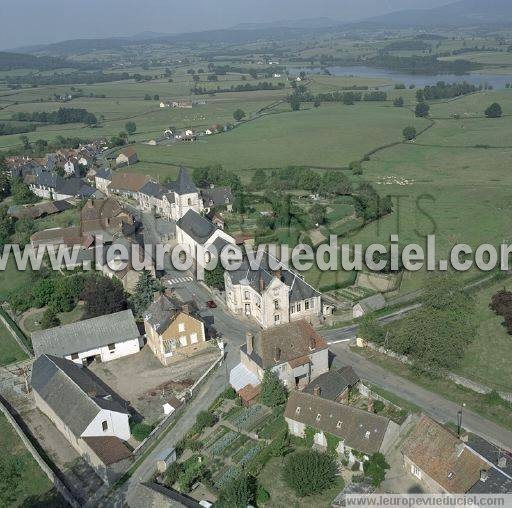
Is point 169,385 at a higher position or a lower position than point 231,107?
lower

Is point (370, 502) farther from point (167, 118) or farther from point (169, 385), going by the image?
point (167, 118)

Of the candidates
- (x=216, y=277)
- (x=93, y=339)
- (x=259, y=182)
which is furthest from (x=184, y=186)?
(x=93, y=339)

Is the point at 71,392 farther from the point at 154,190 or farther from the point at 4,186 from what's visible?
the point at 4,186

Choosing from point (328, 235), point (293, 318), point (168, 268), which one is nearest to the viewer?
point (293, 318)

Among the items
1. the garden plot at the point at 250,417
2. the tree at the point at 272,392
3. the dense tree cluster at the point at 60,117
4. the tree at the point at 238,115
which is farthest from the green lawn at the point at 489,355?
the dense tree cluster at the point at 60,117

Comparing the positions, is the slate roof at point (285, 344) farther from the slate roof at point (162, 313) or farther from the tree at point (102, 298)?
the tree at point (102, 298)

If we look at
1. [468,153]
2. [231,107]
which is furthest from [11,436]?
[231,107]
